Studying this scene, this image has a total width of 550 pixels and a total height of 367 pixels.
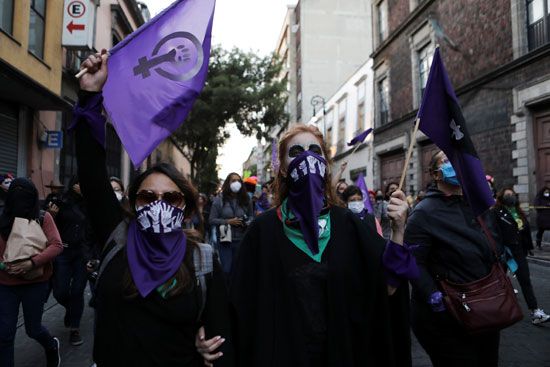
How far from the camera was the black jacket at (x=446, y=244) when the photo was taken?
2852 mm

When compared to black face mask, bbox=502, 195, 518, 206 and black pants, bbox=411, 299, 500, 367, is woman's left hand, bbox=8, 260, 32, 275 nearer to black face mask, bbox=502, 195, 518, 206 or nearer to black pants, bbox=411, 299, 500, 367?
black pants, bbox=411, 299, 500, 367

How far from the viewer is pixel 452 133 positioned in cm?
280

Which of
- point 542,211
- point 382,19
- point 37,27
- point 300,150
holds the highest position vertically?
point 382,19

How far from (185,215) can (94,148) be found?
1.78 feet

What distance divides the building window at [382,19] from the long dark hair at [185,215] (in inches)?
1022

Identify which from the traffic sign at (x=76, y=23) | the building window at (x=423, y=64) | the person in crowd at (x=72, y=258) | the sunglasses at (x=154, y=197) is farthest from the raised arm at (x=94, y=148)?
the building window at (x=423, y=64)

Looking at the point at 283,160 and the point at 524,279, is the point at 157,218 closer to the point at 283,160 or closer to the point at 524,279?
the point at 283,160

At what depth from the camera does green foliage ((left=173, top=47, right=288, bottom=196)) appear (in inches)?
956

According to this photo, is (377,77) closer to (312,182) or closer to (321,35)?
(321,35)

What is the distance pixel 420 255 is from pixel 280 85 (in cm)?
2370

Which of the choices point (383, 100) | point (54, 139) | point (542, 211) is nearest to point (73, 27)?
point (54, 139)

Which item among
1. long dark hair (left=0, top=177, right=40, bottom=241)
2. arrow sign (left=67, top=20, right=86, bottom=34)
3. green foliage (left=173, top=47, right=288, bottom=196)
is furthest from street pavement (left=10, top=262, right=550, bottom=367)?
green foliage (left=173, top=47, right=288, bottom=196)

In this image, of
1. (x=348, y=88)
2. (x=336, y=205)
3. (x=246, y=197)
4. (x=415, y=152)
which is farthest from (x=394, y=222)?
(x=348, y=88)

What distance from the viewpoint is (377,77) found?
2683cm
